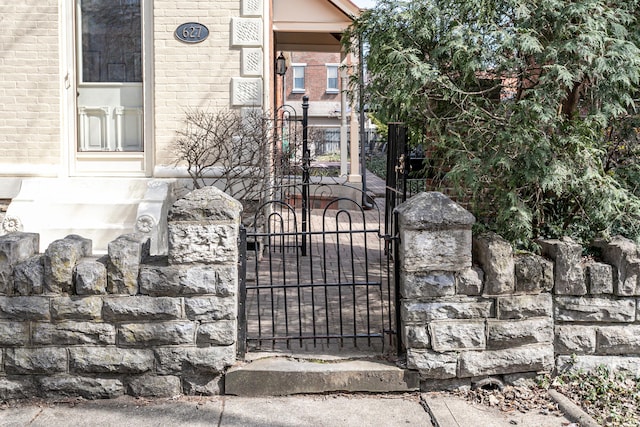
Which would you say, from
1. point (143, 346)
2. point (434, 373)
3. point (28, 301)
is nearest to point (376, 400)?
point (434, 373)

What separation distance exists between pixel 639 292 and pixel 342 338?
2.01m

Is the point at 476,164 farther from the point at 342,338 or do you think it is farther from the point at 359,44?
the point at 359,44

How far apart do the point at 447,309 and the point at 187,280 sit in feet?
5.47

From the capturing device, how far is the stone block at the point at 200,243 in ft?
14.5

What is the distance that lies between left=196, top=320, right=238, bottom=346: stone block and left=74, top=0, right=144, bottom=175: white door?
17.1 feet

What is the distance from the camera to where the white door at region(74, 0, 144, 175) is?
9227 millimetres

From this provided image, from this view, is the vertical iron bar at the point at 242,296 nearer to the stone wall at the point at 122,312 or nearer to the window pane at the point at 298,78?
the stone wall at the point at 122,312

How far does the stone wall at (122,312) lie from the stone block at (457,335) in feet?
4.31

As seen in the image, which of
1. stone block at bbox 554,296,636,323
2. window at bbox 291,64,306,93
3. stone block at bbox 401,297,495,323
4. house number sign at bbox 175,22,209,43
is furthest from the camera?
window at bbox 291,64,306,93

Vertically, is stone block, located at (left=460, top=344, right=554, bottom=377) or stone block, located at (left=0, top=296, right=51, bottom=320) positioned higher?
stone block, located at (left=0, top=296, right=51, bottom=320)

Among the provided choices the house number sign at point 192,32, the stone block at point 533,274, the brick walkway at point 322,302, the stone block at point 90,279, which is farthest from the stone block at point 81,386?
the house number sign at point 192,32

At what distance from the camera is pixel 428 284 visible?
4.49m

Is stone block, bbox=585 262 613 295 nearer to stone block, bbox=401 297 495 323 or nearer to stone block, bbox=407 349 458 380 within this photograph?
stone block, bbox=401 297 495 323

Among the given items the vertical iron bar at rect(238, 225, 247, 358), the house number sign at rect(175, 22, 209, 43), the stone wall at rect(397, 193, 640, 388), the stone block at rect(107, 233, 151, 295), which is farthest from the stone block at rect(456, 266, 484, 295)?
the house number sign at rect(175, 22, 209, 43)
